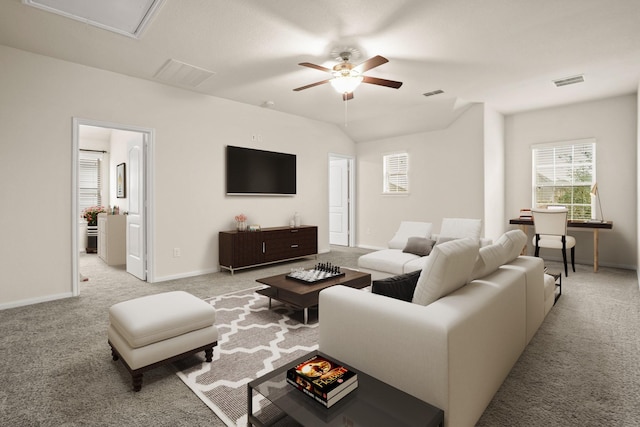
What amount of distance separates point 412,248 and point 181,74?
369 cm

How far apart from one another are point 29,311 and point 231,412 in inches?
116

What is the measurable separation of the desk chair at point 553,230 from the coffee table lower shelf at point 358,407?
453cm

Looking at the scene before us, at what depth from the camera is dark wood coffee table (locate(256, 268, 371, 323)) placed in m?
2.87

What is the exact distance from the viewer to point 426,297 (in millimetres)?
1661

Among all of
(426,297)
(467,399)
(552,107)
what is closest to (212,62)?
(426,297)

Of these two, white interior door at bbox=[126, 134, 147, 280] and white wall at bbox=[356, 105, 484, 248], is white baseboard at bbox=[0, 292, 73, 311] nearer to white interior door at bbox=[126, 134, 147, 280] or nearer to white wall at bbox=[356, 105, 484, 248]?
white interior door at bbox=[126, 134, 147, 280]

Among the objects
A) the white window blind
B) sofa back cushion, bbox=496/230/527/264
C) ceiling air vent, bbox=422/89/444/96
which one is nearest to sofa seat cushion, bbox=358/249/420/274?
sofa back cushion, bbox=496/230/527/264

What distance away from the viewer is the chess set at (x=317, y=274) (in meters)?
3.18

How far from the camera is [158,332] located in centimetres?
196

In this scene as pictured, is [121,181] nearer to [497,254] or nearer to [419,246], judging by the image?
[419,246]

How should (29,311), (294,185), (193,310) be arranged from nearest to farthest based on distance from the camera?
1. (193,310)
2. (29,311)
3. (294,185)

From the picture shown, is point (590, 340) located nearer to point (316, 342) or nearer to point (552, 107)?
point (316, 342)

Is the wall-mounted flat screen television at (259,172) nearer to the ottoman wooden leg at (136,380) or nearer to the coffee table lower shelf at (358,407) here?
the ottoman wooden leg at (136,380)

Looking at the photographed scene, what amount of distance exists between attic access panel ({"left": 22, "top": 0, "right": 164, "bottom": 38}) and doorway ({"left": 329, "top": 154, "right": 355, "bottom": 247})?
4925 mm
